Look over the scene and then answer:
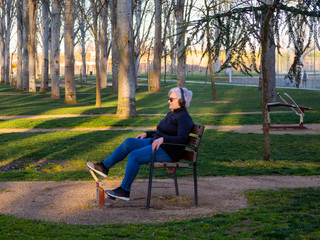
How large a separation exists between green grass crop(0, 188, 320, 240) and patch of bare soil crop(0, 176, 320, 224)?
31 centimetres

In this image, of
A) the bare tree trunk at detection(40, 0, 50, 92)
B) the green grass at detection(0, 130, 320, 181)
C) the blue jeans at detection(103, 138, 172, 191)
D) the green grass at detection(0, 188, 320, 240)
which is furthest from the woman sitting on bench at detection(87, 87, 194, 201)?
the bare tree trunk at detection(40, 0, 50, 92)

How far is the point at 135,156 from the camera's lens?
6.42 m

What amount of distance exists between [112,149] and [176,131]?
17.5 feet

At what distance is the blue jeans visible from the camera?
6.39 meters

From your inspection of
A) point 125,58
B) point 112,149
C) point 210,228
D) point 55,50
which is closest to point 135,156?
point 210,228

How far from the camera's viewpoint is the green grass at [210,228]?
16.2 ft

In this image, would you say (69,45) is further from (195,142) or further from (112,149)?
(195,142)

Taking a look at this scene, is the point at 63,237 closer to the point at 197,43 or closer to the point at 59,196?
the point at 59,196

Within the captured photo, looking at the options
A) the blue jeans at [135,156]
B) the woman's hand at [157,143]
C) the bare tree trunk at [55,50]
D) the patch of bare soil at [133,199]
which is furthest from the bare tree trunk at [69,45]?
the woman's hand at [157,143]

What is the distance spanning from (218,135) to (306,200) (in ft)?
26.5

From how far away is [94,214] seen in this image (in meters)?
5.96

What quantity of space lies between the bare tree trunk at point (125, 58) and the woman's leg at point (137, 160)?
12.2 meters

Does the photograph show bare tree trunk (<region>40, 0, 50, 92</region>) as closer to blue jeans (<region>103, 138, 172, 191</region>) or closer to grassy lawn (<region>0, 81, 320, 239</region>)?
grassy lawn (<region>0, 81, 320, 239</region>)

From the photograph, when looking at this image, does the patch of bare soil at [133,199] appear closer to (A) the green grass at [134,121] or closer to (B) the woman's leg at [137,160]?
(B) the woman's leg at [137,160]
